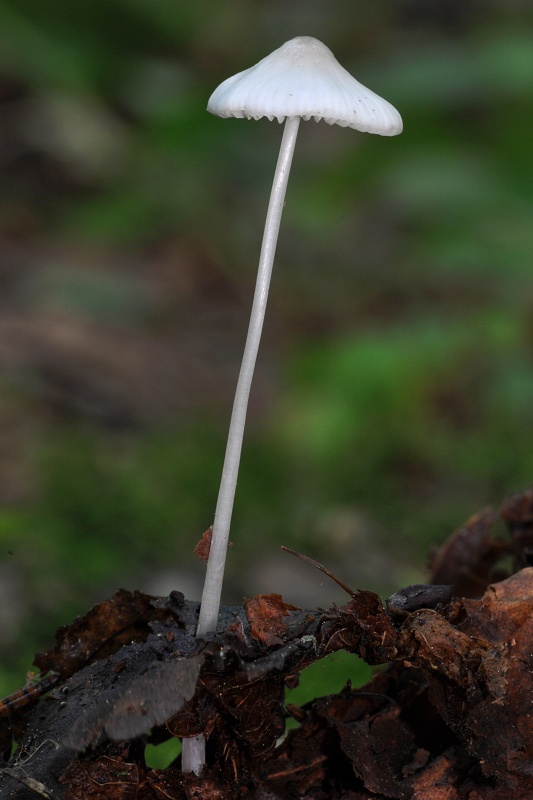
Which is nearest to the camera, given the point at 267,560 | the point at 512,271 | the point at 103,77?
the point at 267,560

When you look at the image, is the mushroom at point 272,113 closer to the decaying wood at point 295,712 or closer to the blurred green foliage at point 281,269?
the decaying wood at point 295,712

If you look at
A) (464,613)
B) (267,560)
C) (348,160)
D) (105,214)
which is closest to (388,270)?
(348,160)

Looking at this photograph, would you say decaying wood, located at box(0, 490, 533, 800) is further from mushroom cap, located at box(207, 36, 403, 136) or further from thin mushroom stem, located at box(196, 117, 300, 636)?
mushroom cap, located at box(207, 36, 403, 136)

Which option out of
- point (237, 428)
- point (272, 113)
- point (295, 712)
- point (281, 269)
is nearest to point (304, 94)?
point (272, 113)

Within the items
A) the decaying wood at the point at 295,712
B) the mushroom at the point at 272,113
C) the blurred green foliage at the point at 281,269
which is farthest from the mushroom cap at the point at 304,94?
the blurred green foliage at the point at 281,269

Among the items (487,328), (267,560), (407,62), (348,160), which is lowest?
(267,560)

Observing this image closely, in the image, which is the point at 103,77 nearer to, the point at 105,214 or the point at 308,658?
the point at 105,214

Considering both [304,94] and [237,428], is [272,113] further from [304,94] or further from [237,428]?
[237,428]
